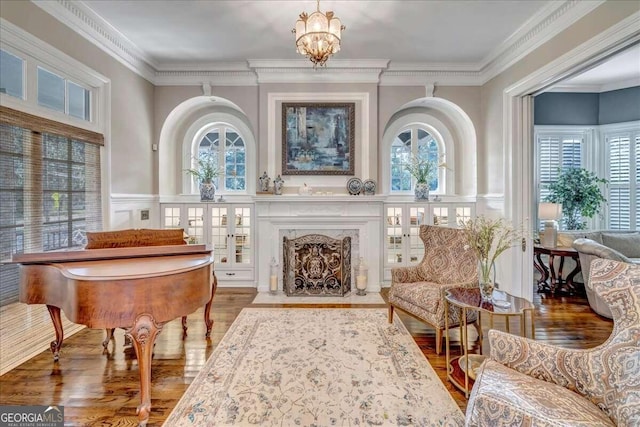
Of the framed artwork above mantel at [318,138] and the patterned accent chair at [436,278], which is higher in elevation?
the framed artwork above mantel at [318,138]

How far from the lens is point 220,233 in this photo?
5246mm

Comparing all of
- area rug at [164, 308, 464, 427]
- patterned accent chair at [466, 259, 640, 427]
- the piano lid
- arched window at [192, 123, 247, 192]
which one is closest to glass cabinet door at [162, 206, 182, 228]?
arched window at [192, 123, 247, 192]

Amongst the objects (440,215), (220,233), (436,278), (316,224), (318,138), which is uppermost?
(318,138)

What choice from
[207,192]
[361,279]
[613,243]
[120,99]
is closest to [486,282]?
[361,279]

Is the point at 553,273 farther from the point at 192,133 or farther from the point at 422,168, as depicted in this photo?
the point at 192,133

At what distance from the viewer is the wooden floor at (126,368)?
7.28 feet

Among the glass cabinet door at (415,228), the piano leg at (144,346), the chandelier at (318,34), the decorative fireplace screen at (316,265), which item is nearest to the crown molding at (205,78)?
the chandelier at (318,34)

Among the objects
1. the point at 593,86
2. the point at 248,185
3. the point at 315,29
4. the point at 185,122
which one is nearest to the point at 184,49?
the point at 185,122

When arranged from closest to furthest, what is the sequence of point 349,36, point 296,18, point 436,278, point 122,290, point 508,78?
point 122,290 → point 436,278 → point 296,18 → point 349,36 → point 508,78

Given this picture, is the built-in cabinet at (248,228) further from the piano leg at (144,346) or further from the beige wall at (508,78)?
the piano leg at (144,346)

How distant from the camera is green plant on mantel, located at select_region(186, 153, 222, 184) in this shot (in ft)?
17.6

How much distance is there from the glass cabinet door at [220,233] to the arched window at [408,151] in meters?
2.88

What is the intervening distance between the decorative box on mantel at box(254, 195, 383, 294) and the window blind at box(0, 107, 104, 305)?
6.83 ft

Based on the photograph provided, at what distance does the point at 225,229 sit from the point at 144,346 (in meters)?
3.31
